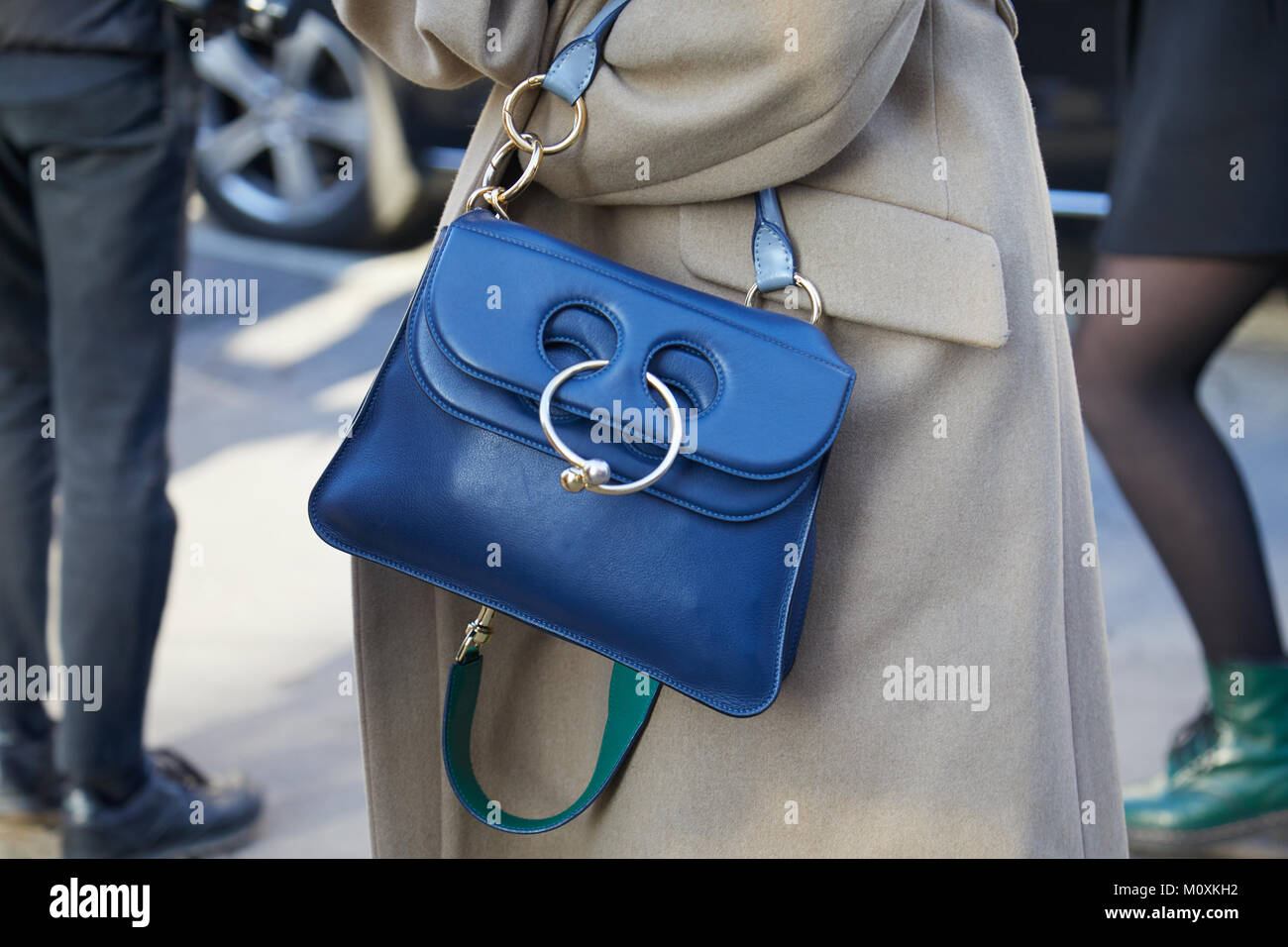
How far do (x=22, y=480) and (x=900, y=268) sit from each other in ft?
5.49

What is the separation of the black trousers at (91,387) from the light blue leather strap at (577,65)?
3.55 ft

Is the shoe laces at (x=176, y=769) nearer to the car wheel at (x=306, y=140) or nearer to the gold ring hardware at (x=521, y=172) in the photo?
the gold ring hardware at (x=521, y=172)

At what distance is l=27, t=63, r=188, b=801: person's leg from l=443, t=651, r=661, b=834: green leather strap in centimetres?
99

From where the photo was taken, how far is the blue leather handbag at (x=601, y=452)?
44.9 inches

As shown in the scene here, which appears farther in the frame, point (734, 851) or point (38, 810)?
point (38, 810)

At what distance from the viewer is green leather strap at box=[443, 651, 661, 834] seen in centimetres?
133

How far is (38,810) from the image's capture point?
7.76 feet

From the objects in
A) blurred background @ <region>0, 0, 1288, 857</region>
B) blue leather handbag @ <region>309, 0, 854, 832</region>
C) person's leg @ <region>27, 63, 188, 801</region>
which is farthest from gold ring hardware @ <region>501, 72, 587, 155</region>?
person's leg @ <region>27, 63, 188, 801</region>

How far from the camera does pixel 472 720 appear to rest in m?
1.41

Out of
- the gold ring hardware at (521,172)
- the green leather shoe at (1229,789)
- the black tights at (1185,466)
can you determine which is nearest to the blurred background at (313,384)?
the green leather shoe at (1229,789)

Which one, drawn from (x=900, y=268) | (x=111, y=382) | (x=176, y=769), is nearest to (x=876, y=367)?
(x=900, y=268)

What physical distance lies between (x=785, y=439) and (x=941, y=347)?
230mm
